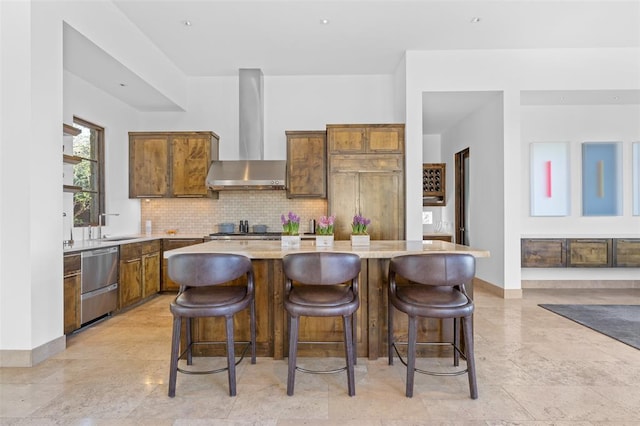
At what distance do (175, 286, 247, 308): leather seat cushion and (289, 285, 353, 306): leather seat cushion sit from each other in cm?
39

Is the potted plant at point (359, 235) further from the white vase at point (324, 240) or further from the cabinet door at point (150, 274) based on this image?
the cabinet door at point (150, 274)

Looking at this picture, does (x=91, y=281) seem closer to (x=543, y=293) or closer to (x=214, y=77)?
(x=214, y=77)

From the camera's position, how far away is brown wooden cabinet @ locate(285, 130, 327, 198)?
18.6 feet

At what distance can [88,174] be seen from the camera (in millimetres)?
5152

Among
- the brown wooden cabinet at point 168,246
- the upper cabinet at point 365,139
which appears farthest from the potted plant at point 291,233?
the brown wooden cabinet at point 168,246

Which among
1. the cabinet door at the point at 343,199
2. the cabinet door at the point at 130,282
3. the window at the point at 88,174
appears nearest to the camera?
the cabinet door at the point at 130,282

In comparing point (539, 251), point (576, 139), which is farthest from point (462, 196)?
point (576, 139)

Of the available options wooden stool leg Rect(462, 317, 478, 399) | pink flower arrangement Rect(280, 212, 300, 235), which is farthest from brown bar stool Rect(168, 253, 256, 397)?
wooden stool leg Rect(462, 317, 478, 399)

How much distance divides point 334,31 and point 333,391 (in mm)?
4089

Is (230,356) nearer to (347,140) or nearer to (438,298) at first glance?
(438,298)

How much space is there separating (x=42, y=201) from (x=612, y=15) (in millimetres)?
6262

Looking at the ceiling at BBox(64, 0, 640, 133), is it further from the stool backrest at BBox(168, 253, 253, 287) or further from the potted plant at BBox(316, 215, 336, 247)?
the stool backrest at BBox(168, 253, 253, 287)

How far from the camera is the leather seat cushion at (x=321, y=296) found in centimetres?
240

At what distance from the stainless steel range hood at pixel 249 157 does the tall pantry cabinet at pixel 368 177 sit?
878mm
